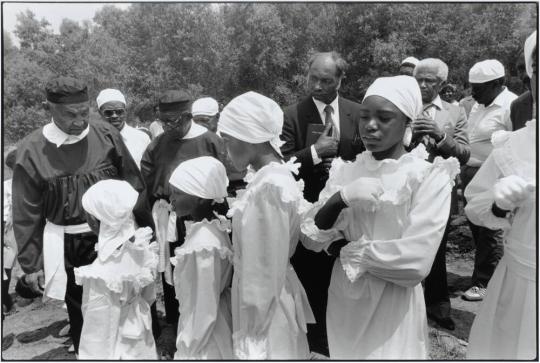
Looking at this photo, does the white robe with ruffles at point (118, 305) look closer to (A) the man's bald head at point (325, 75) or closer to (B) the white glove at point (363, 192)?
(B) the white glove at point (363, 192)

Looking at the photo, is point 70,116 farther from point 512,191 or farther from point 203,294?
point 512,191

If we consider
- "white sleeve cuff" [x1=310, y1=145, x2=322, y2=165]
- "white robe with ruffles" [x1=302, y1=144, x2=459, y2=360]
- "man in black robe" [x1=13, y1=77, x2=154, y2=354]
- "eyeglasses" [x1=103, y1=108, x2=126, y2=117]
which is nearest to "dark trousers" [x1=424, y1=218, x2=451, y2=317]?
"white sleeve cuff" [x1=310, y1=145, x2=322, y2=165]

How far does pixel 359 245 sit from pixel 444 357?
2.33 meters

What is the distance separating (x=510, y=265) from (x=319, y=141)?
1.63m

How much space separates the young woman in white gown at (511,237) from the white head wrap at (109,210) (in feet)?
6.87

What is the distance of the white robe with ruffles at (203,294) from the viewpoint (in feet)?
8.04

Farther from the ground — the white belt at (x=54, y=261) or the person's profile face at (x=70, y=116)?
the person's profile face at (x=70, y=116)

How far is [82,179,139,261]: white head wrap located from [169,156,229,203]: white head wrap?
23.8 inches

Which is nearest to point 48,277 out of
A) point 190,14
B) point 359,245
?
point 359,245

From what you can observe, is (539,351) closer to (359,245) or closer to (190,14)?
(359,245)

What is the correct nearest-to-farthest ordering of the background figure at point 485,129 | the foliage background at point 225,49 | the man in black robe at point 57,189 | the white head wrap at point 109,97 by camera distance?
the man in black robe at point 57,189 → the background figure at point 485,129 → the white head wrap at point 109,97 → the foliage background at point 225,49

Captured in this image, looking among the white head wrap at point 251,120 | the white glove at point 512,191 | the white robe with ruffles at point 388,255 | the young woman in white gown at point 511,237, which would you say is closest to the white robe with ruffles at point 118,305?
the white head wrap at point 251,120

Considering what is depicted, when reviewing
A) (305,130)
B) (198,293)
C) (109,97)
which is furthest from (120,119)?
(198,293)

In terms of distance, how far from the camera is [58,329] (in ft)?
16.8
